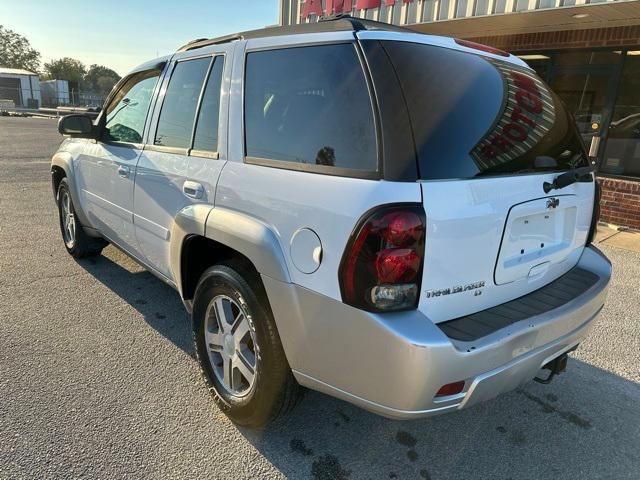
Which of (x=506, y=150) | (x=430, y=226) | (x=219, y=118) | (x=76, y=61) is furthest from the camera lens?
(x=76, y=61)

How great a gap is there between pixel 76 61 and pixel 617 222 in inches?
4012

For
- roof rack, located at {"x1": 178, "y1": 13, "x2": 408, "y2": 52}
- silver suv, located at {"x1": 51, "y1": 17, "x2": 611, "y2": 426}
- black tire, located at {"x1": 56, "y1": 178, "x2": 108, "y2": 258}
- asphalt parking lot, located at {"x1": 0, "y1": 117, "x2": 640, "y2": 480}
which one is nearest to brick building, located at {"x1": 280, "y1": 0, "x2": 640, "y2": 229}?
asphalt parking lot, located at {"x1": 0, "y1": 117, "x2": 640, "y2": 480}

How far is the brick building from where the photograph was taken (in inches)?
271

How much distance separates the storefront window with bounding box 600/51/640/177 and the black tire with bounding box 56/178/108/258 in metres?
7.82

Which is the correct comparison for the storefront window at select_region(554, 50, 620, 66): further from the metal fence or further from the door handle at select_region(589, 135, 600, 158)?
the metal fence

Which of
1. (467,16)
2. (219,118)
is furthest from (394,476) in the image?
(467,16)

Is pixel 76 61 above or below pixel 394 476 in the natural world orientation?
above

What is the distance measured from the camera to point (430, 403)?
1.76 metres

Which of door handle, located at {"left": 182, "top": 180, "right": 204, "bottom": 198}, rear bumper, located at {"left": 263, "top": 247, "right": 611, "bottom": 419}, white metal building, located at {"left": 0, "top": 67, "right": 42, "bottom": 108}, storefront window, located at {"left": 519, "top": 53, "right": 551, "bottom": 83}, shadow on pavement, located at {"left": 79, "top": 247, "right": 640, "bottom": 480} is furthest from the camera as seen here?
white metal building, located at {"left": 0, "top": 67, "right": 42, "bottom": 108}

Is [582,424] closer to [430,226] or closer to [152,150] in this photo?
[430,226]

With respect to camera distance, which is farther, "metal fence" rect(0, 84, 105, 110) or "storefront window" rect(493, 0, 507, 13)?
"metal fence" rect(0, 84, 105, 110)

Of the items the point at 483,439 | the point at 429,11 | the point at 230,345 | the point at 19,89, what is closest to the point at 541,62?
the point at 429,11

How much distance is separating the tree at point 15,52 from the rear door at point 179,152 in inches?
3752

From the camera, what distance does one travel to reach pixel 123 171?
331 cm
